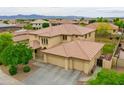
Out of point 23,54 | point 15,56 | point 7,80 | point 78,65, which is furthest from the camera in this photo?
point 78,65

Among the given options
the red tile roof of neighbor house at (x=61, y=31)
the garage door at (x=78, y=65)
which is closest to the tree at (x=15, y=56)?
the garage door at (x=78, y=65)

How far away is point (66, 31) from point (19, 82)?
12945mm

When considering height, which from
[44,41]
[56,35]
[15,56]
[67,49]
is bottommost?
[15,56]

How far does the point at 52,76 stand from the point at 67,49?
4405mm

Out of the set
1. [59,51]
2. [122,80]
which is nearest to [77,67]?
[59,51]

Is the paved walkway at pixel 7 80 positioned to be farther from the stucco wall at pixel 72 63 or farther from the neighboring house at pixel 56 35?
the neighboring house at pixel 56 35

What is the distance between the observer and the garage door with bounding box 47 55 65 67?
21.5 metres

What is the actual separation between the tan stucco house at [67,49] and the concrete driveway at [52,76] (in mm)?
1063

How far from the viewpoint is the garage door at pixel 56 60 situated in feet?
70.5

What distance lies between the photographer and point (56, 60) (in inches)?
872

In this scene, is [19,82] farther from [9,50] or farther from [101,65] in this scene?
[101,65]

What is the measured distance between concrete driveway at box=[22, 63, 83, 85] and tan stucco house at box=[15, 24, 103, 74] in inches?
41.9

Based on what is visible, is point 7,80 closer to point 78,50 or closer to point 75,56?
point 75,56

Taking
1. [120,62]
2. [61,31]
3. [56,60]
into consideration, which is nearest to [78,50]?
[56,60]
